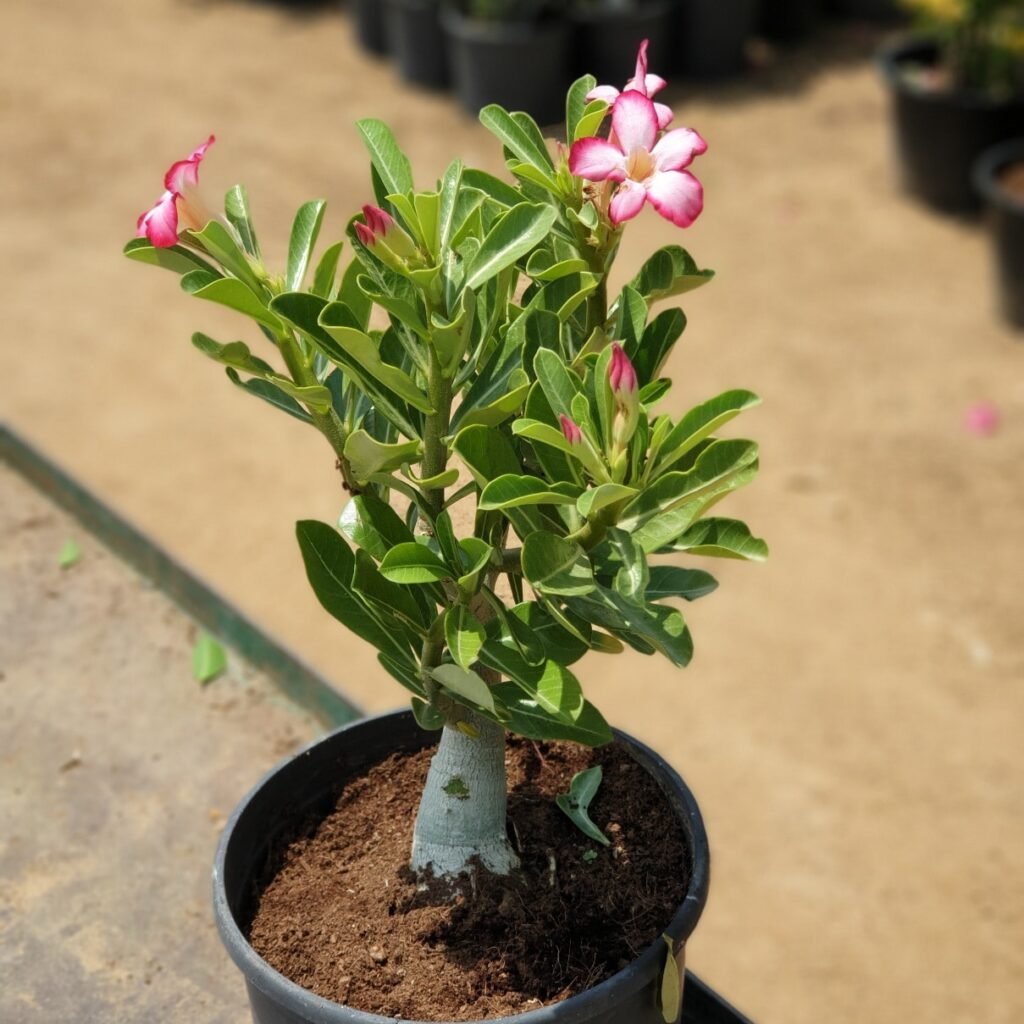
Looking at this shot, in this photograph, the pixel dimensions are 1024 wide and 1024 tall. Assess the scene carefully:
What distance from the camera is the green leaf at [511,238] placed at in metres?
0.81

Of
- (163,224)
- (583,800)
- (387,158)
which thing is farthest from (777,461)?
(163,224)

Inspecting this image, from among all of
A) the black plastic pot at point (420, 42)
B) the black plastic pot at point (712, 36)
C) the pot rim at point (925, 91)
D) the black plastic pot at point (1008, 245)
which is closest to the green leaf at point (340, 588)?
the black plastic pot at point (1008, 245)

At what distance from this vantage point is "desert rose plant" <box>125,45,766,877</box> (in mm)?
810

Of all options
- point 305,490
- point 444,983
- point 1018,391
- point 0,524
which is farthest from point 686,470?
point 1018,391

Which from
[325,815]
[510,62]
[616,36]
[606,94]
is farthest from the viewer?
[616,36]

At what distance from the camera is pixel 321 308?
83 cm

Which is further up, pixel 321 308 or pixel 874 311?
pixel 321 308

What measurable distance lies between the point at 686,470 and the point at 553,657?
0.50 feet

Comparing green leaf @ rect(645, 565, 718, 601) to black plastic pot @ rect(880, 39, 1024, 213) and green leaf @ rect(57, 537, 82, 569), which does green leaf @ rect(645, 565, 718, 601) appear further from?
black plastic pot @ rect(880, 39, 1024, 213)

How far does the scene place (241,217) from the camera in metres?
0.93

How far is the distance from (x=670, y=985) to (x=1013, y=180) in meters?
3.73

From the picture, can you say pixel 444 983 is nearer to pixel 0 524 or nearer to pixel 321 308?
pixel 321 308

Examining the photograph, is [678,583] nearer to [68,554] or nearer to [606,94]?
[606,94]

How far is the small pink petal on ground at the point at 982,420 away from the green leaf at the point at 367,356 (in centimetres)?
287
